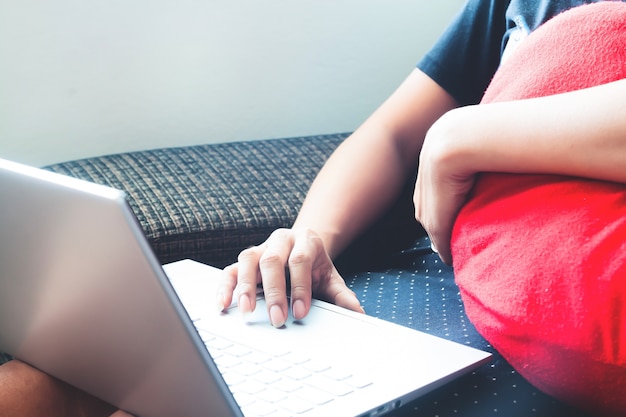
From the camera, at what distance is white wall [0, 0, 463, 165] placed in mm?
1348

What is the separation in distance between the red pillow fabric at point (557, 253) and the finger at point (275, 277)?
17 centimetres

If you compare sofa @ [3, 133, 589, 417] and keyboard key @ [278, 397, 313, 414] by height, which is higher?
keyboard key @ [278, 397, 313, 414]

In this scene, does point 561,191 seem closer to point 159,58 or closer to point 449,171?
point 449,171

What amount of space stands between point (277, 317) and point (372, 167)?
0.34 m

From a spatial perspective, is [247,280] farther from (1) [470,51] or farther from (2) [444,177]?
(1) [470,51]

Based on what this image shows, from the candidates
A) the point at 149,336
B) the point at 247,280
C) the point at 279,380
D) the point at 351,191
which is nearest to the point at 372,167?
the point at 351,191

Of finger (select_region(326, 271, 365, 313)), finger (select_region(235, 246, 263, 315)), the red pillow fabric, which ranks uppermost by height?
the red pillow fabric

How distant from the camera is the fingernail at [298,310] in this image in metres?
0.70

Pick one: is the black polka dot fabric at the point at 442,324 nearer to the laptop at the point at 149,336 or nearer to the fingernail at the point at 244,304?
the laptop at the point at 149,336

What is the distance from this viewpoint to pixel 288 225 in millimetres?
1126

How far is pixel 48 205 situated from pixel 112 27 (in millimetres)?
1016

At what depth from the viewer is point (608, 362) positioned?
0.54 meters

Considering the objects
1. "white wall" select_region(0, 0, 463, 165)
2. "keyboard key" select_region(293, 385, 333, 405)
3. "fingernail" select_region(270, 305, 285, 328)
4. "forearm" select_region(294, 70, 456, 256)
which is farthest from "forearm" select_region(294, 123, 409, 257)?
"white wall" select_region(0, 0, 463, 165)

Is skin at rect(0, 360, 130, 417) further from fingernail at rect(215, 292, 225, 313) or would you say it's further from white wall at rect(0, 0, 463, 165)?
white wall at rect(0, 0, 463, 165)
